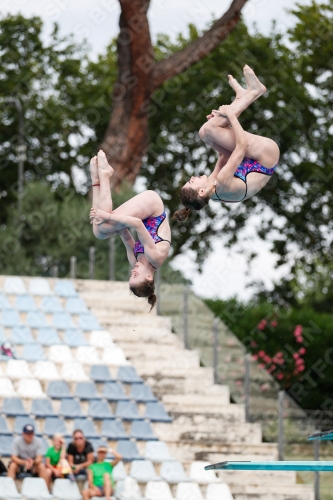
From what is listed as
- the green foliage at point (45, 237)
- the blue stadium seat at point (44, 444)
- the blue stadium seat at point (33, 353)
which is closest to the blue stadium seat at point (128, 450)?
the blue stadium seat at point (44, 444)

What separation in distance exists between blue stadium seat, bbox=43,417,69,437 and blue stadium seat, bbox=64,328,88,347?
5.92 ft

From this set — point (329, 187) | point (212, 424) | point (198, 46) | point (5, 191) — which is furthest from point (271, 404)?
point (5, 191)

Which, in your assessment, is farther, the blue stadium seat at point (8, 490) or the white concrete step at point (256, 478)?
the white concrete step at point (256, 478)

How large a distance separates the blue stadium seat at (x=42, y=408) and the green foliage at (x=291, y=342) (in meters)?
5.65

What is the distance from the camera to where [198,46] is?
56.2 ft

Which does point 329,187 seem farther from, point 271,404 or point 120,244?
point 271,404

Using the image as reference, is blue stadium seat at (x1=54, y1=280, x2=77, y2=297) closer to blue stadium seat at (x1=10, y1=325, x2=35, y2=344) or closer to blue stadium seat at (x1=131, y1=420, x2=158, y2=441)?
blue stadium seat at (x1=10, y1=325, x2=35, y2=344)

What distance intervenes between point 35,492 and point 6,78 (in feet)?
52.1

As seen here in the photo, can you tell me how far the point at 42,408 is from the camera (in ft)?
44.7

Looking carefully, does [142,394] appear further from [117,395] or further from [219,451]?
[219,451]

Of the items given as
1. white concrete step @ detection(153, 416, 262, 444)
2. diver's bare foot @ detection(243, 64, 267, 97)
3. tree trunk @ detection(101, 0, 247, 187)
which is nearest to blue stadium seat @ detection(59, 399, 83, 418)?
white concrete step @ detection(153, 416, 262, 444)

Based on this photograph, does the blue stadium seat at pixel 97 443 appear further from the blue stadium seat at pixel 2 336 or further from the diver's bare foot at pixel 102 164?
the diver's bare foot at pixel 102 164

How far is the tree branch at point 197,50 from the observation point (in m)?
16.6

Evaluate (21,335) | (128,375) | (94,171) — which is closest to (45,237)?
(21,335)
